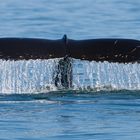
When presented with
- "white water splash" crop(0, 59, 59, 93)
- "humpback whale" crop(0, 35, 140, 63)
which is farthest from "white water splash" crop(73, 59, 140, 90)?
"white water splash" crop(0, 59, 59, 93)

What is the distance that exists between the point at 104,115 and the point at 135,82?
2687 millimetres

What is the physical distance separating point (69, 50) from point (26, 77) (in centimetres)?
243

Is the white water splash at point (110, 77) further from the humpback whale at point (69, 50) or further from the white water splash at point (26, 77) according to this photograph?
the white water splash at point (26, 77)

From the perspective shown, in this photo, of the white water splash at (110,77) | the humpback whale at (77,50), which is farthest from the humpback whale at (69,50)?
→ the white water splash at (110,77)

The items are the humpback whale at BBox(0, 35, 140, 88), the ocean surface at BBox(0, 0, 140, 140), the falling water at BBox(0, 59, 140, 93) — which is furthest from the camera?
the falling water at BBox(0, 59, 140, 93)

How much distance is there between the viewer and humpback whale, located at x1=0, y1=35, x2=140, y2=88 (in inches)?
513

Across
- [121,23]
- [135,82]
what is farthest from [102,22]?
[135,82]

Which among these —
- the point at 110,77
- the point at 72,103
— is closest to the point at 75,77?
the point at 110,77

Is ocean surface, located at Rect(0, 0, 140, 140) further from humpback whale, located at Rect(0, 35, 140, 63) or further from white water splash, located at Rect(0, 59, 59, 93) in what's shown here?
humpback whale, located at Rect(0, 35, 140, 63)

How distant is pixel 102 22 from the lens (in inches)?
1107

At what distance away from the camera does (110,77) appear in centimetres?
1382

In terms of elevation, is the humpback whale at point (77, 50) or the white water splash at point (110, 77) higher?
the humpback whale at point (77, 50)

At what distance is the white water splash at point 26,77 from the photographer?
528 inches

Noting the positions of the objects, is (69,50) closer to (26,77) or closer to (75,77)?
(26,77)
